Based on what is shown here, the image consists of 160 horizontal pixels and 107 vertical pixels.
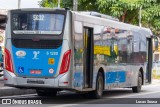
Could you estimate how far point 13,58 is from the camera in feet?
61.7

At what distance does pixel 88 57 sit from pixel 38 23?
2.29 metres

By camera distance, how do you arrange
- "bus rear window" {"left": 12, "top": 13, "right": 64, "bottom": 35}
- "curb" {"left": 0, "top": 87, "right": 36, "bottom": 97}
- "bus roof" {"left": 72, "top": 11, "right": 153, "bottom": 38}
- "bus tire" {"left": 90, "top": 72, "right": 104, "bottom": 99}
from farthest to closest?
"curb" {"left": 0, "top": 87, "right": 36, "bottom": 97}
"bus tire" {"left": 90, "top": 72, "right": 104, "bottom": 99}
"bus roof" {"left": 72, "top": 11, "right": 153, "bottom": 38}
"bus rear window" {"left": 12, "top": 13, "right": 64, "bottom": 35}

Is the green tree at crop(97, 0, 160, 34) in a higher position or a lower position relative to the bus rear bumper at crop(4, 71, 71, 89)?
higher

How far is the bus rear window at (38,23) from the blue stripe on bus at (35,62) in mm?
600

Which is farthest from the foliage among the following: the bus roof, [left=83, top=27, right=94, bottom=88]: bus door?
[left=83, top=27, right=94, bottom=88]: bus door

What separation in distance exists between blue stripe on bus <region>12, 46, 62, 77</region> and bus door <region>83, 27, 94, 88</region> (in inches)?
59.4

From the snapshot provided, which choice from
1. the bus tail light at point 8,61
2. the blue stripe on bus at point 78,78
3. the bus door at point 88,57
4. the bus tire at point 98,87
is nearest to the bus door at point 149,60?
the bus tire at point 98,87

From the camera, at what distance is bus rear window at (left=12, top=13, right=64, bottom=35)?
18.4 metres

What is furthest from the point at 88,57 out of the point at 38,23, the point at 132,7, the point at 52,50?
the point at 132,7

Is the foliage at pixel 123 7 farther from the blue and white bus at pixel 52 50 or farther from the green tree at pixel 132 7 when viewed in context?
the blue and white bus at pixel 52 50

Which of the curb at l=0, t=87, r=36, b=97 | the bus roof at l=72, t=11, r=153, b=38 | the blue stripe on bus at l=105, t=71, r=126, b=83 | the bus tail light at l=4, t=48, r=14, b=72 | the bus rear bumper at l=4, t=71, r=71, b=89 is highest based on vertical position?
the bus roof at l=72, t=11, r=153, b=38

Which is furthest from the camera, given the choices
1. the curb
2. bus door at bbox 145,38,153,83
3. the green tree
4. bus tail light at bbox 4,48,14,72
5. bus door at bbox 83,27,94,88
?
the green tree

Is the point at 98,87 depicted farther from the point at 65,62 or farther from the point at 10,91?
the point at 10,91

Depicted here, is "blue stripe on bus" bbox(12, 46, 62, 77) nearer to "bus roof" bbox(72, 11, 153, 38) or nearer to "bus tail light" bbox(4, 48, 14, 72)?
"bus tail light" bbox(4, 48, 14, 72)
